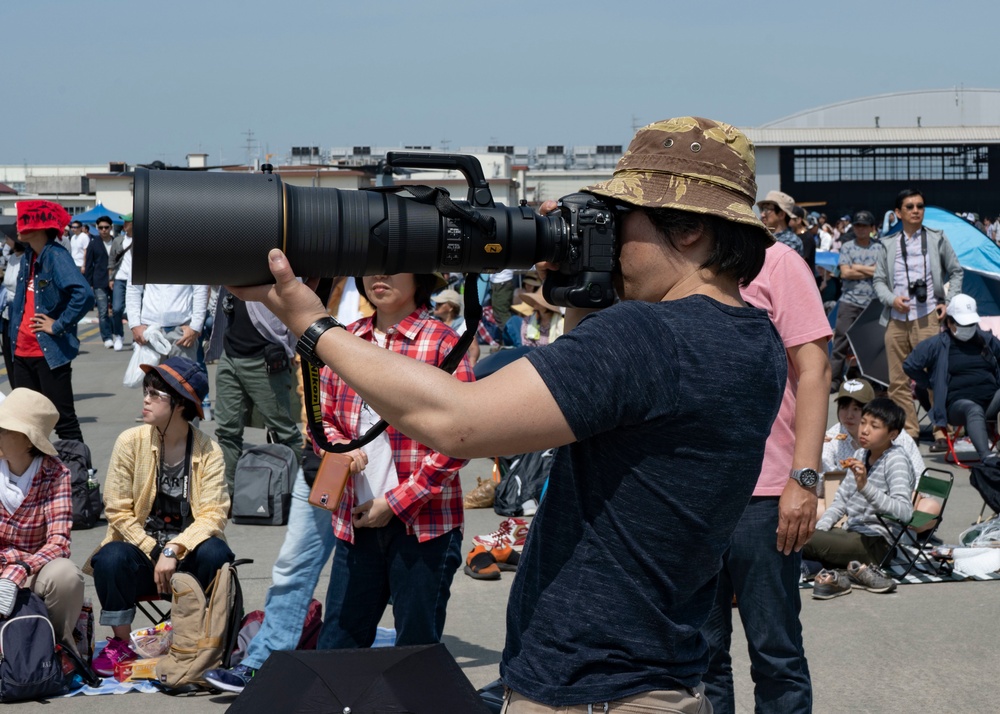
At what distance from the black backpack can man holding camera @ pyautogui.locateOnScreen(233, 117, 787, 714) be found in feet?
18.4

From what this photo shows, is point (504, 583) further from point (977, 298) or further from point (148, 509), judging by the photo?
point (977, 298)

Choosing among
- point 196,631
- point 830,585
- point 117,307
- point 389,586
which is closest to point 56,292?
point 196,631

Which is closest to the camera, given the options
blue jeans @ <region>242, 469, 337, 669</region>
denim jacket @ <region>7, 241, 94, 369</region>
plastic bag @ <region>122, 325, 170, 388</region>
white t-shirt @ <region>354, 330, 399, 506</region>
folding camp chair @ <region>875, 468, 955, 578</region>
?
white t-shirt @ <region>354, 330, 399, 506</region>

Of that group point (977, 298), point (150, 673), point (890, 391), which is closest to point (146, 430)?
point (150, 673)

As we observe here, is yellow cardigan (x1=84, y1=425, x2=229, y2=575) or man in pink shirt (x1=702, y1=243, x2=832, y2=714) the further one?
yellow cardigan (x1=84, y1=425, x2=229, y2=575)

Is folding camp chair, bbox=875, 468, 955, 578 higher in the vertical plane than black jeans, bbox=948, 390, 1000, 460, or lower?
lower

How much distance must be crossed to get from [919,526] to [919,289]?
11.2 feet

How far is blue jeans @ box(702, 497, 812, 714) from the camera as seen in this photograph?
309 centimetres

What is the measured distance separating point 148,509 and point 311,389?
2745 mm

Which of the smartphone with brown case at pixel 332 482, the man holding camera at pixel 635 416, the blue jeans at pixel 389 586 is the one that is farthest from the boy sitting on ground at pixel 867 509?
the man holding camera at pixel 635 416

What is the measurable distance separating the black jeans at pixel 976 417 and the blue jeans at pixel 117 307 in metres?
10.5

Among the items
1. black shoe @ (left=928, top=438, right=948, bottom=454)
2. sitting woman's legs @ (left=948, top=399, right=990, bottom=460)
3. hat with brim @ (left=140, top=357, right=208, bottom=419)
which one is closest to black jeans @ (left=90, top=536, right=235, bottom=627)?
hat with brim @ (left=140, top=357, right=208, bottom=419)

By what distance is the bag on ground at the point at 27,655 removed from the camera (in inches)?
172

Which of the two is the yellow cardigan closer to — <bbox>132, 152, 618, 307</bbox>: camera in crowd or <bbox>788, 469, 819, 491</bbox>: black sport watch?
<bbox>788, 469, 819, 491</bbox>: black sport watch
